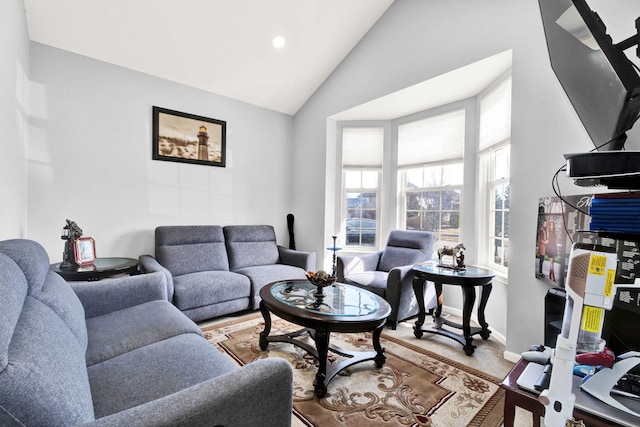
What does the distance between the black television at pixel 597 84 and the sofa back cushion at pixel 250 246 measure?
129 inches

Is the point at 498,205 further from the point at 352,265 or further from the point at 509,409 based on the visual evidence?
the point at 509,409

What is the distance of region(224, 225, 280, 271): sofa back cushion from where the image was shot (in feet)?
11.9

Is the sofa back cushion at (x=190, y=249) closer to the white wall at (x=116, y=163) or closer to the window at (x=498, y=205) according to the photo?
the white wall at (x=116, y=163)

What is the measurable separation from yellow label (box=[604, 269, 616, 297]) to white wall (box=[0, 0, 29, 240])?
2862 millimetres

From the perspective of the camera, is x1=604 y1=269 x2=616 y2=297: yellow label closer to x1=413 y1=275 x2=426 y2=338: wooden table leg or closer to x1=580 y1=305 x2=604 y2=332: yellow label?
x1=580 y1=305 x2=604 y2=332: yellow label

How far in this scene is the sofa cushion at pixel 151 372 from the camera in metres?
1.07

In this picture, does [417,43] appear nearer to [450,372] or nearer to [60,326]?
[450,372]

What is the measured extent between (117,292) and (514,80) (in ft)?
10.8

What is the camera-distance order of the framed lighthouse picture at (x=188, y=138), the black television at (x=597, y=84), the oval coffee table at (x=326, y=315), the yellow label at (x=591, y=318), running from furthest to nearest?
1. the framed lighthouse picture at (x=188, y=138)
2. the oval coffee table at (x=326, y=315)
3. the black television at (x=597, y=84)
4. the yellow label at (x=591, y=318)

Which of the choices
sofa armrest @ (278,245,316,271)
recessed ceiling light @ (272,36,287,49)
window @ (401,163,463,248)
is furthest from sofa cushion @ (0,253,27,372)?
window @ (401,163,463,248)

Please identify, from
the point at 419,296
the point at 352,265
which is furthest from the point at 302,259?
the point at 419,296

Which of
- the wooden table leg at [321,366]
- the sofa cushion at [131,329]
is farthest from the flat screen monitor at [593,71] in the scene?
the sofa cushion at [131,329]

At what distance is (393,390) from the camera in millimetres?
1874

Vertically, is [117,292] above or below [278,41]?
below
